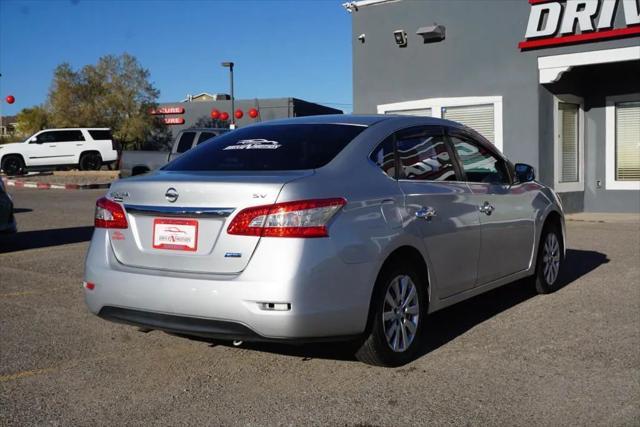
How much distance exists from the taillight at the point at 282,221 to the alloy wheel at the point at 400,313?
799mm

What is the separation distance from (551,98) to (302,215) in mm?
12491

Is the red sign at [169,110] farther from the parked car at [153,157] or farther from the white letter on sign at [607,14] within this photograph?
the white letter on sign at [607,14]

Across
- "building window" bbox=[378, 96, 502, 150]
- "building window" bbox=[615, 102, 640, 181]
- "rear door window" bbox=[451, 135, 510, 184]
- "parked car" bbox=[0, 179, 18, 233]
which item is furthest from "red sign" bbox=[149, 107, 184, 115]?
"rear door window" bbox=[451, 135, 510, 184]

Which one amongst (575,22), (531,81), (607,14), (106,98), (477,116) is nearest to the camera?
(607,14)

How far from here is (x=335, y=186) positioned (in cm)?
436

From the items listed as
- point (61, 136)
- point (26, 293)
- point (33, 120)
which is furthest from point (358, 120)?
point (33, 120)

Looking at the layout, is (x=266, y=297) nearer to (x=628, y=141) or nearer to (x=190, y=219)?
(x=190, y=219)

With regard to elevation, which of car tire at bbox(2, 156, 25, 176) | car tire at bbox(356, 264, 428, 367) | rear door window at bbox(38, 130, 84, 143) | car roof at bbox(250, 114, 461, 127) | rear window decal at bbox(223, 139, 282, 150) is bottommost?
car tire at bbox(356, 264, 428, 367)

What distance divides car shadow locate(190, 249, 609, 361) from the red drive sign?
649 cm

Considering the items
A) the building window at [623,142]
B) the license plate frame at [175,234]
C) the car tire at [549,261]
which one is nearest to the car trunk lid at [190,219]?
the license plate frame at [175,234]

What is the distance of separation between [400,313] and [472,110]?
11910mm

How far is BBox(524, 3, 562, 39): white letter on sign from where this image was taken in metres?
14.4

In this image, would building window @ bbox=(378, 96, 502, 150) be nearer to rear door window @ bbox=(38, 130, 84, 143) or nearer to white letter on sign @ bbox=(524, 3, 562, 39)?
white letter on sign @ bbox=(524, 3, 562, 39)

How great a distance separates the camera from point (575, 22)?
14.3m
